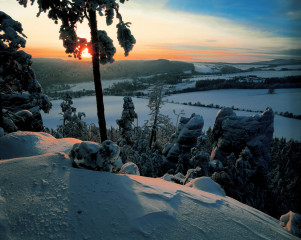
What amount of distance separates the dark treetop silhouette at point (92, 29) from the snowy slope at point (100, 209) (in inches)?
175

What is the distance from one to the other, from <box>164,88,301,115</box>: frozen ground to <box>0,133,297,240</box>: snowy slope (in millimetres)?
95904

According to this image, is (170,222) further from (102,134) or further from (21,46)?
(21,46)

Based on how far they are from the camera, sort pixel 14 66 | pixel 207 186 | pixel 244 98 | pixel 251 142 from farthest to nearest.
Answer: pixel 244 98
pixel 251 142
pixel 14 66
pixel 207 186

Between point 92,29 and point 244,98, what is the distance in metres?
119

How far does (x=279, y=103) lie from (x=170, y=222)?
110 metres

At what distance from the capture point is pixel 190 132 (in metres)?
24.0

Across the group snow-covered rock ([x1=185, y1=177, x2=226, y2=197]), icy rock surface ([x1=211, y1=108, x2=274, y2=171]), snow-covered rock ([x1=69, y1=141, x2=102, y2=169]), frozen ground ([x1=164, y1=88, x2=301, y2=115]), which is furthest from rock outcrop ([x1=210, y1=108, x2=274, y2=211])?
frozen ground ([x1=164, y1=88, x2=301, y2=115])

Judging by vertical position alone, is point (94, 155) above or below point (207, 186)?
above

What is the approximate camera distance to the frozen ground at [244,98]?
90.9 m

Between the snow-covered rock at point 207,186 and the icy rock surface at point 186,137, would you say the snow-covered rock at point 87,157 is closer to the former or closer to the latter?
the snow-covered rock at point 207,186

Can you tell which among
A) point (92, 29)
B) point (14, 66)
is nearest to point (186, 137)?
point (92, 29)

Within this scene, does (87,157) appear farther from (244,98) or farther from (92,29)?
(244,98)

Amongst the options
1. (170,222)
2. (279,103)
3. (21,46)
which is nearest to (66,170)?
(170,222)

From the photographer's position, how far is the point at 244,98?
10938cm
